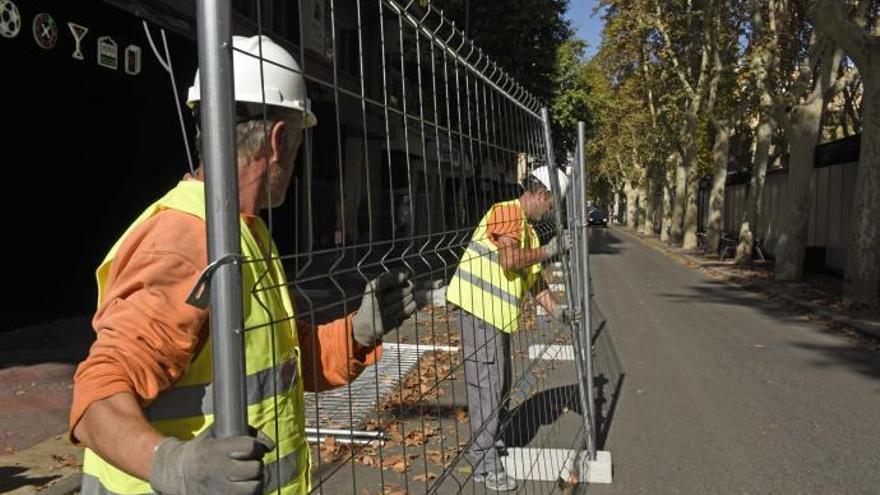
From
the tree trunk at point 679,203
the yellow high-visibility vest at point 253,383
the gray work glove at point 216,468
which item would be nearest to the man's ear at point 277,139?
the yellow high-visibility vest at point 253,383

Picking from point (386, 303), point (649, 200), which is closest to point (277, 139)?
point (386, 303)

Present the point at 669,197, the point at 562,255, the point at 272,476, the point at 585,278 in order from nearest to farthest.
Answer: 1. the point at 272,476
2. the point at 562,255
3. the point at 585,278
4. the point at 669,197

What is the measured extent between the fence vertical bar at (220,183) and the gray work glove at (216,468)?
74 millimetres

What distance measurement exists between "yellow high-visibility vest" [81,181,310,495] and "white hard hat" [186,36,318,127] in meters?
0.25

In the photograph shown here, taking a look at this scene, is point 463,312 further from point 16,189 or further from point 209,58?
point 16,189

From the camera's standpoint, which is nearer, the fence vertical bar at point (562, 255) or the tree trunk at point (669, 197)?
the fence vertical bar at point (562, 255)

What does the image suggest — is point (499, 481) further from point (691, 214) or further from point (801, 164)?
point (691, 214)

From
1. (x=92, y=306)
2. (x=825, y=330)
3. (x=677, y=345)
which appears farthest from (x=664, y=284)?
(x=92, y=306)

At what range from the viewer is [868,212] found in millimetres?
13289

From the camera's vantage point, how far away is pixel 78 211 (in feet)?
35.6

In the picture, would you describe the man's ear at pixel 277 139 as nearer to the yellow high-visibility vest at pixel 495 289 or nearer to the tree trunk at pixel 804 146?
the yellow high-visibility vest at pixel 495 289

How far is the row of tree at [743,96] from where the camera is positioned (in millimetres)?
13393

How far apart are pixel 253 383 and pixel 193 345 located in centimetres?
15

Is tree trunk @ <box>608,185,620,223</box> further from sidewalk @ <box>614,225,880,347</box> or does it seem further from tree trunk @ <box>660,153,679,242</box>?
sidewalk @ <box>614,225,880,347</box>
